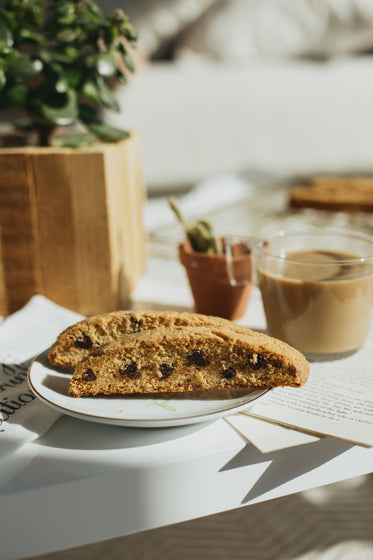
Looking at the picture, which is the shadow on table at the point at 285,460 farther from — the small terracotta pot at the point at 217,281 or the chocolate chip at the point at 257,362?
the small terracotta pot at the point at 217,281

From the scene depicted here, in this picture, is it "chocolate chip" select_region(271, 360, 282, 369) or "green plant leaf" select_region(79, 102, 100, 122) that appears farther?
"green plant leaf" select_region(79, 102, 100, 122)

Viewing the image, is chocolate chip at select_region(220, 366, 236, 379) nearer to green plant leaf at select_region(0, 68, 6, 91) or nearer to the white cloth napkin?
the white cloth napkin

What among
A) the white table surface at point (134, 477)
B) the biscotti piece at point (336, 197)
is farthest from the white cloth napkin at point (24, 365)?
the biscotti piece at point (336, 197)

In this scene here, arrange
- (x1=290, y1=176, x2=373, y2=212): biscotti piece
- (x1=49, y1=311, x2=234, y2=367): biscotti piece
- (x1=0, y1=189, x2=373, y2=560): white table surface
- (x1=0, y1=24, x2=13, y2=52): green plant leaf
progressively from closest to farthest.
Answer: (x1=0, y1=189, x2=373, y2=560): white table surface < (x1=49, y1=311, x2=234, y2=367): biscotti piece < (x1=0, y1=24, x2=13, y2=52): green plant leaf < (x1=290, y1=176, x2=373, y2=212): biscotti piece

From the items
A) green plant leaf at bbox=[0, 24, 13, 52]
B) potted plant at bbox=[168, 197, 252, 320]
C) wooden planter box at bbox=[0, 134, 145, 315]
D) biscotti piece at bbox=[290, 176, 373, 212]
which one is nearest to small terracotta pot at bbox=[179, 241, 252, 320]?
potted plant at bbox=[168, 197, 252, 320]

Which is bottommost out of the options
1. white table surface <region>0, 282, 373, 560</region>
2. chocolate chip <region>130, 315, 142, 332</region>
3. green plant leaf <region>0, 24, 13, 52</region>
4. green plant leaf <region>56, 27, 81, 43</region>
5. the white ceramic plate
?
white table surface <region>0, 282, 373, 560</region>

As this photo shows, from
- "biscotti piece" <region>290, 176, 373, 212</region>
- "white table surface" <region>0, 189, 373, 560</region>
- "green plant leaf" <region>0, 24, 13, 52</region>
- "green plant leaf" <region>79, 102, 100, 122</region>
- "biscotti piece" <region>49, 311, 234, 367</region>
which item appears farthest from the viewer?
"biscotti piece" <region>290, 176, 373, 212</region>

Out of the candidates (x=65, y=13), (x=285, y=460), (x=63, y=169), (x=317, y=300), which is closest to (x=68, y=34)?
(x=65, y=13)
